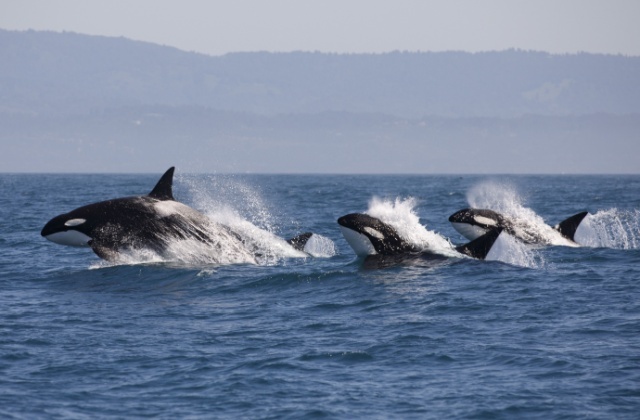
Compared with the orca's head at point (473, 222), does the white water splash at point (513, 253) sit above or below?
below

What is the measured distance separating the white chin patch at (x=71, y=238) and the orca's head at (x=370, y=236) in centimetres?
586

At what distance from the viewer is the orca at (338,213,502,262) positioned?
2298 centimetres

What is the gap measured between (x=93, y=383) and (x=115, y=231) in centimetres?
984

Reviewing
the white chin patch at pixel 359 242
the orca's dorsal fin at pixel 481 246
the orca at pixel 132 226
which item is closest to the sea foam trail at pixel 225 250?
the orca at pixel 132 226

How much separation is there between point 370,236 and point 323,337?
7.07m

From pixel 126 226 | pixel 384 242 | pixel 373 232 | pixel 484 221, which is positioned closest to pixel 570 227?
pixel 484 221

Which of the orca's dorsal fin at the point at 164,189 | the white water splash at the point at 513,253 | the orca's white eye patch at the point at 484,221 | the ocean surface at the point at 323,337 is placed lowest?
the ocean surface at the point at 323,337

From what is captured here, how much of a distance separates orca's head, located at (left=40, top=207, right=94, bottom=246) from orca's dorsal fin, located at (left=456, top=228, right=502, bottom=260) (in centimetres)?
859

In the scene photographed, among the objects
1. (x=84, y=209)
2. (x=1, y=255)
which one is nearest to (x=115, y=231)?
(x=84, y=209)

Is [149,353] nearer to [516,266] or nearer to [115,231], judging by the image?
[115,231]

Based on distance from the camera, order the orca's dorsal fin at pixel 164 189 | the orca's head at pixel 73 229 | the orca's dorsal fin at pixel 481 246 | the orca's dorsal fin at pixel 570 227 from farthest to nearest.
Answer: the orca's dorsal fin at pixel 570 227, the orca's dorsal fin at pixel 164 189, the orca's dorsal fin at pixel 481 246, the orca's head at pixel 73 229

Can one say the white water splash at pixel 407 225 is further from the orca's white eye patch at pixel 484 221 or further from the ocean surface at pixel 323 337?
the orca's white eye patch at pixel 484 221

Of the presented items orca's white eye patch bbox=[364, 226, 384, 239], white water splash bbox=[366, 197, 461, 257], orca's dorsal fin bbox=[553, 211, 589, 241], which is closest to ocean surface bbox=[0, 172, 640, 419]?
white water splash bbox=[366, 197, 461, 257]

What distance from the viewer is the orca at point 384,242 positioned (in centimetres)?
2298
